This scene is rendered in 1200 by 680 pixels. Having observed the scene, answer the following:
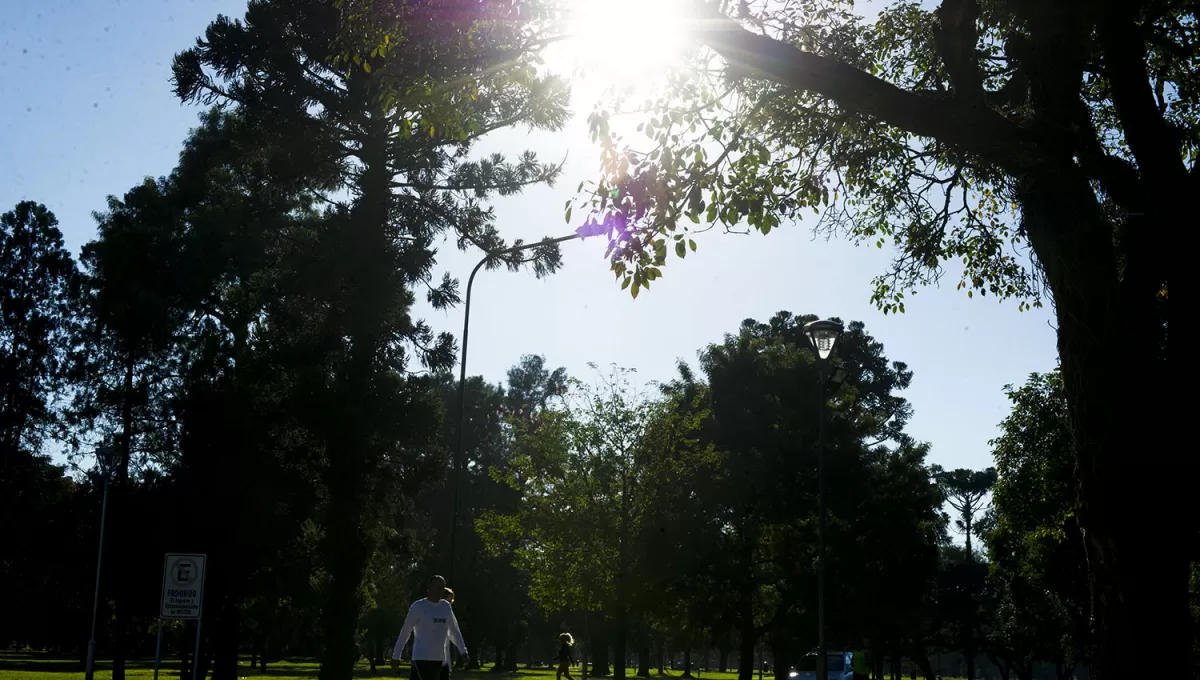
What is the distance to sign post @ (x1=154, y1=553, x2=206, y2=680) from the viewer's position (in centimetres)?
1501

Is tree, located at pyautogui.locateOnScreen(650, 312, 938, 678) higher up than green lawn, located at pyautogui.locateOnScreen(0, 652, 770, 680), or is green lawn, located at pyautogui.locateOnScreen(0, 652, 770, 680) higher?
tree, located at pyautogui.locateOnScreen(650, 312, 938, 678)

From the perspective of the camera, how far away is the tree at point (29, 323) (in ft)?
134

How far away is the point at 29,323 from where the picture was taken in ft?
135

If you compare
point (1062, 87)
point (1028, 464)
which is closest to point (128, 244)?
point (1028, 464)

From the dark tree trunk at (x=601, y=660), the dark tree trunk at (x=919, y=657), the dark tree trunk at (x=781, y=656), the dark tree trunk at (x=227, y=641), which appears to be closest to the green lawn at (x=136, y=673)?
the dark tree trunk at (x=601, y=660)

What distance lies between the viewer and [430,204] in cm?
3152

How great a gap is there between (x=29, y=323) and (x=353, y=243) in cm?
1811

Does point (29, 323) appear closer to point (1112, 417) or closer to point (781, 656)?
point (781, 656)

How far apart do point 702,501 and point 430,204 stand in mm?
12955

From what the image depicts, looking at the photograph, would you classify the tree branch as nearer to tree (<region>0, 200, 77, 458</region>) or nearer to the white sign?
the white sign

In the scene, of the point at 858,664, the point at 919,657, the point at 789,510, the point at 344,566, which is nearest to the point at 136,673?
the point at 344,566

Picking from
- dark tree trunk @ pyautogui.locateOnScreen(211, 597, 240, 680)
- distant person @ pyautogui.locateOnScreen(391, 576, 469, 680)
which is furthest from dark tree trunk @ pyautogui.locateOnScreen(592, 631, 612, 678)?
distant person @ pyautogui.locateOnScreen(391, 576, 469, 680)

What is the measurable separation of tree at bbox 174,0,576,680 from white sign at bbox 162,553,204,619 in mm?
14287

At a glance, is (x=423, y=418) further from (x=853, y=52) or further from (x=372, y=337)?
(x=853, y=52)
